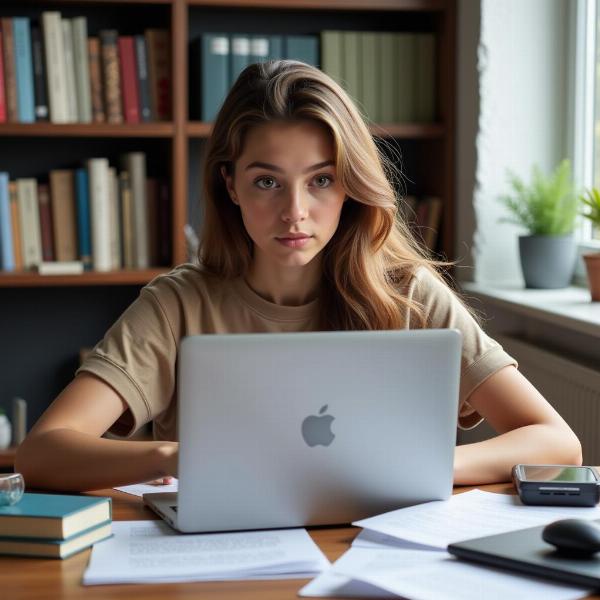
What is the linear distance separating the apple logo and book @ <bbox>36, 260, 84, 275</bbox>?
1.99m

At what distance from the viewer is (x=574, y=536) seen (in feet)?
3.45

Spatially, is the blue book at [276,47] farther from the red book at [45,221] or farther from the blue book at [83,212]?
the red book at [45,221]

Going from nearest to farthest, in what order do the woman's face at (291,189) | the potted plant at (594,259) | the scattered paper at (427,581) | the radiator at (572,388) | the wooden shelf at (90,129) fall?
the scattered paper at (427,581)
the woman's face at (291,189)
the radiator at (572,388)
the potted plant at (594,259)
the wooden shelf at (90,129)

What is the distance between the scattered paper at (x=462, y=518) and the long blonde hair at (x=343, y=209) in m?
0.51

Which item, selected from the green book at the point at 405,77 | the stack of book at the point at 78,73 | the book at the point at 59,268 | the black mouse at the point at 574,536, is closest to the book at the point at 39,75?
the stack of book at the point at 78,73

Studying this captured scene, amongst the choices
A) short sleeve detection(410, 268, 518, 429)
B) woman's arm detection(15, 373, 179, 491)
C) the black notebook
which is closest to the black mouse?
the black notebook

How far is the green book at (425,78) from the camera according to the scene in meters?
3.21

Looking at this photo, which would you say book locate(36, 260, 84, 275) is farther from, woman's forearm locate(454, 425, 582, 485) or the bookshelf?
woman's forearm locate(454, 425, 582, 485)

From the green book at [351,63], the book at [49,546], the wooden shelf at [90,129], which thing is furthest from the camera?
the green book at [351,63]

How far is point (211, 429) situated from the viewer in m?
1.14

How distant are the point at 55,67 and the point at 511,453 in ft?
6.69

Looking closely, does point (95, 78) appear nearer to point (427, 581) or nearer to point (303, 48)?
point (303, 48)

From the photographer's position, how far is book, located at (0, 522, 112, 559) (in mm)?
1127

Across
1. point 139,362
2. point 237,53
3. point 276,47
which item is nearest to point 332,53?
point 276,47
